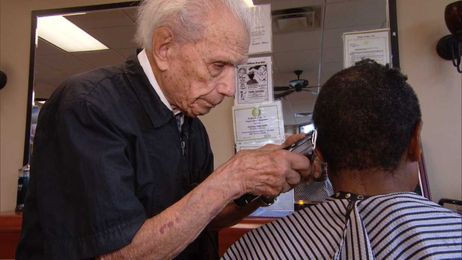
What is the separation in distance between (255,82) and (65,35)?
1.08 meters

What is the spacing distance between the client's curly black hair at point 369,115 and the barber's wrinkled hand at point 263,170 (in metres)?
0.10

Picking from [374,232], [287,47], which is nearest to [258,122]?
[287,47]

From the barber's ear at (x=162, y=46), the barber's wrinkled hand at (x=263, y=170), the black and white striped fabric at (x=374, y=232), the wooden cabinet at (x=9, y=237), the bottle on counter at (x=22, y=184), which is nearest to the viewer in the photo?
the black and white striped fabric at (x=374, y=232)

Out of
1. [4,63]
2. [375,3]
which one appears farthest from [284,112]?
[4,63]

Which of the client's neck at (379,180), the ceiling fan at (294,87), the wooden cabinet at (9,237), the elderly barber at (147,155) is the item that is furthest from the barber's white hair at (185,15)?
the wooden cabinet at (9,237)

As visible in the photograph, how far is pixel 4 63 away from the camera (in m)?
2.30

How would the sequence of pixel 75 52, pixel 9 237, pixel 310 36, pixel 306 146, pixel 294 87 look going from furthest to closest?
1. pixel 75 52
2. pixel 310 36
3. pixel 294 87
4. pixel 9 237
5. pixel 306 146

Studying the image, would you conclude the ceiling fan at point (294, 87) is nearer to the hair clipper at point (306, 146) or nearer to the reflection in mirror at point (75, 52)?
the reflection in mirror at point (75, 52)

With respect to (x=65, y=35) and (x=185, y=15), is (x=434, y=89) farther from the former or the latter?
(x=65, y=35)

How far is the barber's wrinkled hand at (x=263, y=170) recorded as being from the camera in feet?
2.98

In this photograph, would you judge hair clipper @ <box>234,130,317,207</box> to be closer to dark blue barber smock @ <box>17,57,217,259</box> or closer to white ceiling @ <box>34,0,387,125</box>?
dark blue barber smock @ <box>17,57,217,259</box>

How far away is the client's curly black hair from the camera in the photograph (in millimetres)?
825

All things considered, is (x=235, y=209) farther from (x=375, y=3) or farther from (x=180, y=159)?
(x=375, y=3)

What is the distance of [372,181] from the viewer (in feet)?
2.89
